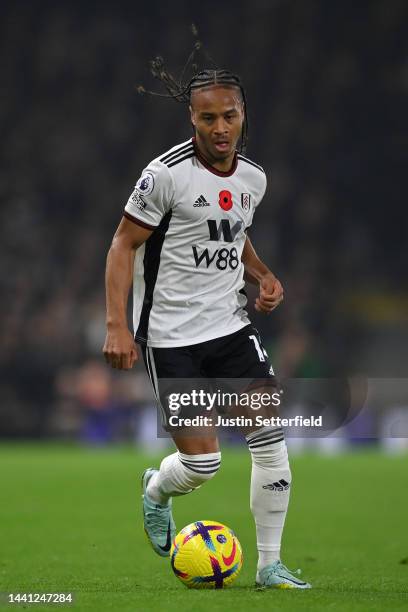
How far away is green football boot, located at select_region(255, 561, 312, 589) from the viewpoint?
5.68 metres

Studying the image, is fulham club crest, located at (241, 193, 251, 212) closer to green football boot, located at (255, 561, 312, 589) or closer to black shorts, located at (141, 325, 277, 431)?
black shorts, located at (141, 325, 277, 431)

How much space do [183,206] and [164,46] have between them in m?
20.1

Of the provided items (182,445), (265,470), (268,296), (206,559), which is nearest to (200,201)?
(268,296)

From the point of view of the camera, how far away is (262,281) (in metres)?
6.40

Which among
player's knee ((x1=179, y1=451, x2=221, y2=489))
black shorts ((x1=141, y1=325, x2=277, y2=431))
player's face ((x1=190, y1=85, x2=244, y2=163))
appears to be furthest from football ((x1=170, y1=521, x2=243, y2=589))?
player's face ((x1=190, y1=85, x2=244, y2=163))

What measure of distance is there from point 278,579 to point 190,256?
4.87ft

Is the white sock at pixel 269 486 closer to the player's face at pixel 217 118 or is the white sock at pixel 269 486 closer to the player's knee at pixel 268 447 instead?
the player's knee at pixel 268 447

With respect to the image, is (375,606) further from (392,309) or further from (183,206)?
(392,309)

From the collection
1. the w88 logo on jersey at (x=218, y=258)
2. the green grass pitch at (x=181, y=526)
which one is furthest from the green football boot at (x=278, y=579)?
the w88 logo on jersey at (x=218, y=258)

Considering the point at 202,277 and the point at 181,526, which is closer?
the point at 202,277

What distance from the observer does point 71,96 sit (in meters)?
25.9

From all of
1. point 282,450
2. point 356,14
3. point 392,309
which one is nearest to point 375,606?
point 282,450

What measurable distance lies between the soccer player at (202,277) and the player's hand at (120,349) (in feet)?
0.51

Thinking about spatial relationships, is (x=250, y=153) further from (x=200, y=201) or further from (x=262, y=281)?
(x=200, y=201)
